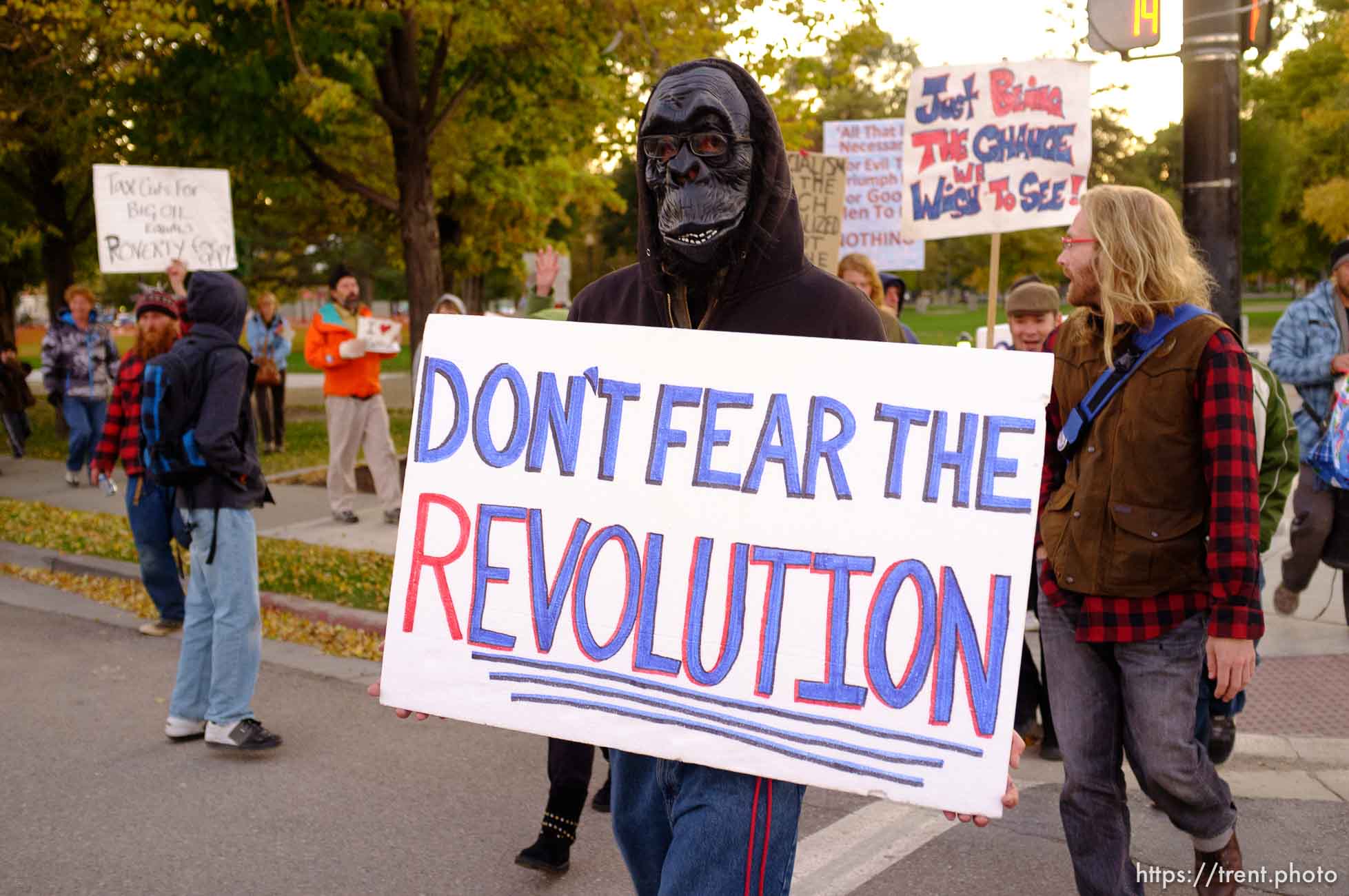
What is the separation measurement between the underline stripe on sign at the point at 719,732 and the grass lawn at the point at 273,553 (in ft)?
16.5

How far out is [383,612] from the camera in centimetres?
736

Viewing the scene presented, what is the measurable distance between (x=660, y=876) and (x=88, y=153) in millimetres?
15364

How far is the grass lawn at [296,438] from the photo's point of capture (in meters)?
14.7

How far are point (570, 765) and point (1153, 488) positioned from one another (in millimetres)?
1882

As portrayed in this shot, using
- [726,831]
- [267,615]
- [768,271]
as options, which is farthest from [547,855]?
[267,615]

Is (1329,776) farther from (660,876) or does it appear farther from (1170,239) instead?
(660,876)

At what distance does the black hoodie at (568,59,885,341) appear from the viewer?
2.47 meters

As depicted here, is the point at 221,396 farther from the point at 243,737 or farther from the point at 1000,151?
the point at 1000,151

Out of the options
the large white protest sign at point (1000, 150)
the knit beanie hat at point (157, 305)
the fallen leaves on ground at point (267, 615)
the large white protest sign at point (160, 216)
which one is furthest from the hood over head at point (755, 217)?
the large white protest sign at point (160, 216)

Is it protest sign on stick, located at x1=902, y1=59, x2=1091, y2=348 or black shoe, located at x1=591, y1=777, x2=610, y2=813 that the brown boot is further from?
protest sign on stick, located at x1=902, y1=59, x2=1091, y2=348

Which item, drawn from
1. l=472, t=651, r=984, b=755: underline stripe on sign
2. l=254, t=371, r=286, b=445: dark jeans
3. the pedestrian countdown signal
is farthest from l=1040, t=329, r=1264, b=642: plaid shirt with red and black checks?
l=254, t=371, r=286, b=445: dark jeans

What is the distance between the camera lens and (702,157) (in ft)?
7.96

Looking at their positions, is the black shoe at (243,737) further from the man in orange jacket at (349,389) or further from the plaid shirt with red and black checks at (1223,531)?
the man in orange jacket at (349,389)

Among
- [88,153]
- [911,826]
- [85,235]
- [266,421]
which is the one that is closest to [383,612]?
[911,826]
